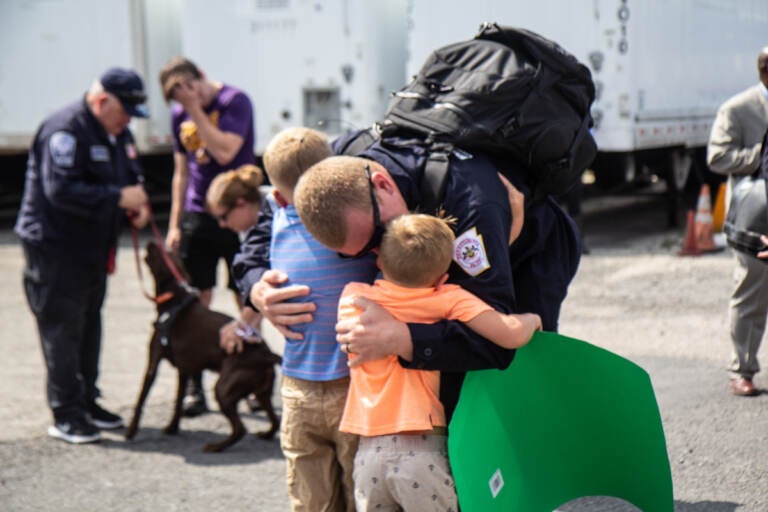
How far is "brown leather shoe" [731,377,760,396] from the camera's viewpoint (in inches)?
215

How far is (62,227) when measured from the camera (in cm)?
537

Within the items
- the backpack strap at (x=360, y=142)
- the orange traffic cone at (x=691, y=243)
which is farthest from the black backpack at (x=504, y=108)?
the orange traffic cone at (x=691, y=243)

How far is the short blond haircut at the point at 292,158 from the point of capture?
10.9ft

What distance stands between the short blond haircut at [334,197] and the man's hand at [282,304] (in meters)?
0.42

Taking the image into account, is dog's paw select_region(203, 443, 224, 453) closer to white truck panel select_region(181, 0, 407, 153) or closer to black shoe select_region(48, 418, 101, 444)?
black shoe select_region(48, 418, 101, 444)

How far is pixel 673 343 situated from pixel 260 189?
9.94 ft

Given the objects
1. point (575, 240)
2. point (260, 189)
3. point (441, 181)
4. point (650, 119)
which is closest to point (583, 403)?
point (575, 240)

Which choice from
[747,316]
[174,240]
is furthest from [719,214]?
[174,240]

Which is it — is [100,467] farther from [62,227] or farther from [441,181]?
[441,181]

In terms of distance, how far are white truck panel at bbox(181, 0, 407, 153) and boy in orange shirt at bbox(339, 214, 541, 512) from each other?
27.4 feet

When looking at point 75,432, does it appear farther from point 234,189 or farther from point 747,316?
point 747,316

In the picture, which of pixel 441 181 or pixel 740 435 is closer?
pixel 441 181

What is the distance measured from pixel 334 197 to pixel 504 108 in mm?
518

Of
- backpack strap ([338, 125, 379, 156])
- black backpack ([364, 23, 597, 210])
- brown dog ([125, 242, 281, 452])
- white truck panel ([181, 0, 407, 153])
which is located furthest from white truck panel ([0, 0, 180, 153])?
black backpack ([364, 23, 597, 210])
